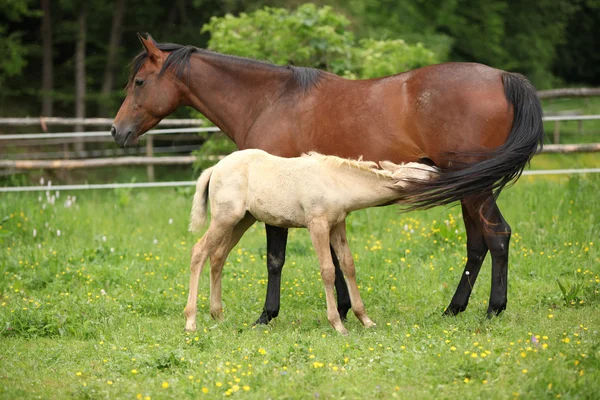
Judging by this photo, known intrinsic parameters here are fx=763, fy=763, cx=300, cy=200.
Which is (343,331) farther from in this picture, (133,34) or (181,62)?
(133,34)

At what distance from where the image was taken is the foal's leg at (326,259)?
583 cm

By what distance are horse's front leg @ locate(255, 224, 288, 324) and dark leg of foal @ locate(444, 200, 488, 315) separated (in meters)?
1.45

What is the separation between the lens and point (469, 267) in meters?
6.55

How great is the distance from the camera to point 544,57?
80.3 ft

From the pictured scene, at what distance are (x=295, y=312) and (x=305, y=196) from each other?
4.59 feet

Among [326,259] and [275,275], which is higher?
[326,259]

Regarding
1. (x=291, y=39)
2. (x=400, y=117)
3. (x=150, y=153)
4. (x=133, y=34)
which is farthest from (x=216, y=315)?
(x=133, y=34)

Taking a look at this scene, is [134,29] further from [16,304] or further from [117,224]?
[16,304]

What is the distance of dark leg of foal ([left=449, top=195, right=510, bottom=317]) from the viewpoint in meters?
6.15

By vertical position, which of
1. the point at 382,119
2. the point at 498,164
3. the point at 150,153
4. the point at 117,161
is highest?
the point at 382,119

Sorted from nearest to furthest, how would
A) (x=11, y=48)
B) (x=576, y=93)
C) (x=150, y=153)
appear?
(x=576, y=93)
(x=150, y=153)
(x=11, y=48)

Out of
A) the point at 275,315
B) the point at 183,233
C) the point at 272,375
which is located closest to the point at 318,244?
the point at 275,315

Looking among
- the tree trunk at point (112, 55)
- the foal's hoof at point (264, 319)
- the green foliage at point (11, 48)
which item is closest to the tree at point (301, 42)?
the foal's hoof at point (264, 319)

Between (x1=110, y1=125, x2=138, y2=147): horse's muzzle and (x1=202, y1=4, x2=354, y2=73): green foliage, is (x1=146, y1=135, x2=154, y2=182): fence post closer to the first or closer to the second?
(x1=202, y1=4, x2=354, y2=73): green foliage
